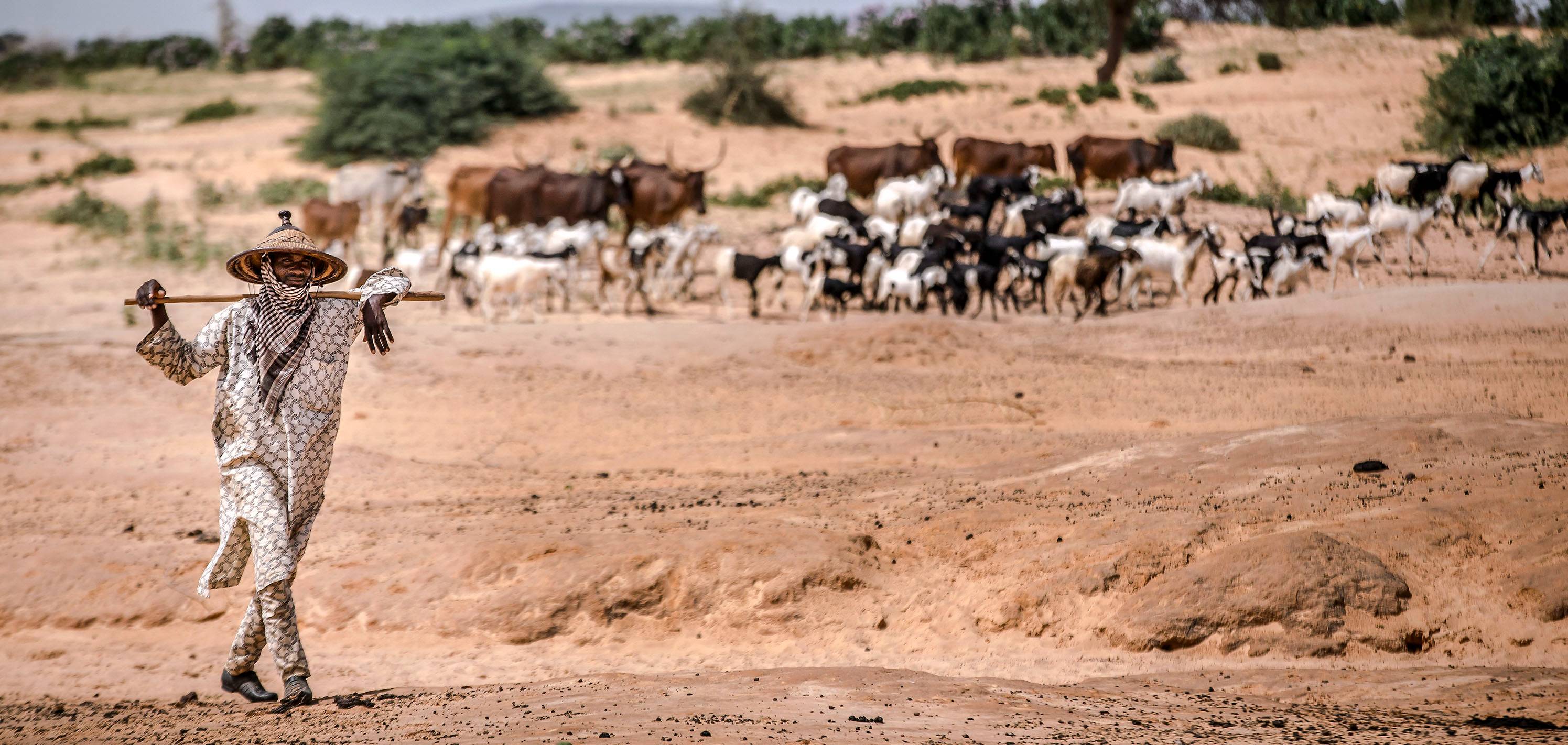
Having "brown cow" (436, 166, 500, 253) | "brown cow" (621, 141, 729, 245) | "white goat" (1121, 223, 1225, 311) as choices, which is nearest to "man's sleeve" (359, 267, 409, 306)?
"white goat" (1121, 223, 1225, 311)

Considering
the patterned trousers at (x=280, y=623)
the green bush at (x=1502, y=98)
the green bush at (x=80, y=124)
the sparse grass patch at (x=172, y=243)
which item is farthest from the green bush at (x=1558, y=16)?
the green bush at (x=80, y=124)

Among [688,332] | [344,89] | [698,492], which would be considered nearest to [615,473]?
[698,492]

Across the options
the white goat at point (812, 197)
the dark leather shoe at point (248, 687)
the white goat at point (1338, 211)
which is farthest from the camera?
the white goat at point (812, 197)

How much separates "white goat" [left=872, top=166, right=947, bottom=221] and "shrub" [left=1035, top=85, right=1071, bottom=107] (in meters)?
11.3

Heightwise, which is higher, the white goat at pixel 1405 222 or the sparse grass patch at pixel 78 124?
the sparse grass patch at pixel 78 124

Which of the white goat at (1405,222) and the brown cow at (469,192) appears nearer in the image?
the white goat at (1405,222)

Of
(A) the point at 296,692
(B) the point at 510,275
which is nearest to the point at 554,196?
(B) the point at 510,275

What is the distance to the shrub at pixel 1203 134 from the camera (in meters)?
28.4

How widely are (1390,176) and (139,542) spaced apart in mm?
18625

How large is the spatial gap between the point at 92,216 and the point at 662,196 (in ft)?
32.4

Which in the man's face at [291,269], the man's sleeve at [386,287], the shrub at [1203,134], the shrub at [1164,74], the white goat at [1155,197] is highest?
the shrub at [1164,74]

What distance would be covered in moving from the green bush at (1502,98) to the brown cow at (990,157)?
8013 millimetres

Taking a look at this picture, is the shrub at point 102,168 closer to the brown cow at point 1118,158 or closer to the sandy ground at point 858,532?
the sandy ground at point 858,532

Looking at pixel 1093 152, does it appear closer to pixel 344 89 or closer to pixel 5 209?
pixel 344 89
